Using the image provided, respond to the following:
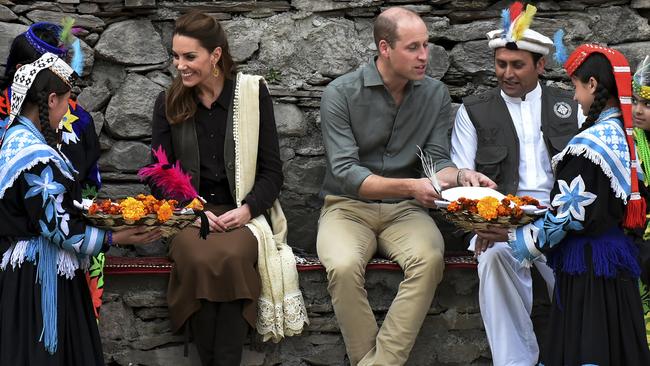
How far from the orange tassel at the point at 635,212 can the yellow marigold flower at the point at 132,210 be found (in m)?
2.07

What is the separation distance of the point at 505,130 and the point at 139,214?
6.81ft

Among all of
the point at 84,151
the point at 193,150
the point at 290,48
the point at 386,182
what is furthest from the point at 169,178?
the point at 290,48

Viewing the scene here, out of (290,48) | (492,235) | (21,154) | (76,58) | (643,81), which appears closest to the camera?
(21,154)

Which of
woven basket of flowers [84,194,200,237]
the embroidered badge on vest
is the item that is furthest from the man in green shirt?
woven basket of flowers [84,194,200,237]

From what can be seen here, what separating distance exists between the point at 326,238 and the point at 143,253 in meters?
1.19

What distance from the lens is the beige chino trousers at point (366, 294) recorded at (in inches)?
194

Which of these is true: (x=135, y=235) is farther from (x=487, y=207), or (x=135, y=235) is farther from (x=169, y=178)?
(x=487, y=207)

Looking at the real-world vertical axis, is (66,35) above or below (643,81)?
above

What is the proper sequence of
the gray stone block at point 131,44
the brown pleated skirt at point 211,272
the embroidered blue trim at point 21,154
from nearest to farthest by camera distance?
the embroidered blue trim at point 21,154, the brown pleated skirt at point 211,272, the gray stone block at point 131,44

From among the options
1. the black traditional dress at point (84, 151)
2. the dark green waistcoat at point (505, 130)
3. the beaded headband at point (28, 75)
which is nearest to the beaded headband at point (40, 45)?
the beaded headband at point (28, 75)

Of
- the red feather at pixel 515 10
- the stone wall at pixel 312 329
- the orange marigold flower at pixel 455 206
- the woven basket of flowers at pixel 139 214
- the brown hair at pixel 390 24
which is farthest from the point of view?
the red feather at pixel 515 10

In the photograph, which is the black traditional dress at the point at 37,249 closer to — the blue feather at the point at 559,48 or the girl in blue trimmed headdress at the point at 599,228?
the girl in blue trimmed headdress at the point at 599,228

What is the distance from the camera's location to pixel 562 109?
217 inches

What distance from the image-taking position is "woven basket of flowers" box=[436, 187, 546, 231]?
14.6 ft
